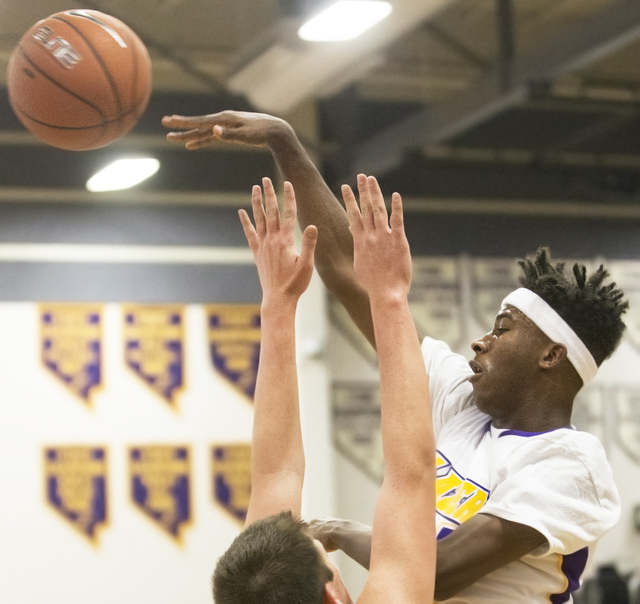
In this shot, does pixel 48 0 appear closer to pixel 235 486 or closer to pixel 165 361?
pixel 165 361

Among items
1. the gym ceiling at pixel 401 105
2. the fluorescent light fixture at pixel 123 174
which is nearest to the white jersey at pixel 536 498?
the gym ceiling at pixel 401 105

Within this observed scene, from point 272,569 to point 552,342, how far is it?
3.14ft

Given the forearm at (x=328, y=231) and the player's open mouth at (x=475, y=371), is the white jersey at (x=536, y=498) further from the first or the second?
the forearm at (x=328, y=231)

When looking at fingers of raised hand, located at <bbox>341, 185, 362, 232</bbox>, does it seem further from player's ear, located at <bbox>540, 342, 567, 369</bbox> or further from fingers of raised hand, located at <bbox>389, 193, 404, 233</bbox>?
player's ear, located at <bbox>540, 342, 567, 369</bbox>

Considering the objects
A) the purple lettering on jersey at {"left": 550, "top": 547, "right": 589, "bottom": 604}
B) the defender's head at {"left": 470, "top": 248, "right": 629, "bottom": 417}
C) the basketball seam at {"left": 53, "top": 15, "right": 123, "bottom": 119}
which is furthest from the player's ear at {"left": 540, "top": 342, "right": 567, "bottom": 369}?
the basketball seam at {"left": 53, "top": 15, "right": 123, "bottom": 119}

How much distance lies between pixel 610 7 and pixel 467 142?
6.75 ft

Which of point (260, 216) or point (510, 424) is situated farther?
point (510, 424)

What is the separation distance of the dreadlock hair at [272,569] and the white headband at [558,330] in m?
0.86

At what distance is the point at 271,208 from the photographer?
222 cm

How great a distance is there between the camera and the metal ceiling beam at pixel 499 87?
5875 millimetres

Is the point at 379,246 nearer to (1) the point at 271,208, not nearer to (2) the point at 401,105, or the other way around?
(1) the point at 271,208

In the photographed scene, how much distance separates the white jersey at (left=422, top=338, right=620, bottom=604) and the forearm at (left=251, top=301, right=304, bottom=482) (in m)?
0.38

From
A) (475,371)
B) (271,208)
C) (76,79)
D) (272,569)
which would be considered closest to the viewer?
(272,569)

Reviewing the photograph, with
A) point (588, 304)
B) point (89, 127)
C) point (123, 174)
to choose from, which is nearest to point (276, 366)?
Result: point (588, 304)
